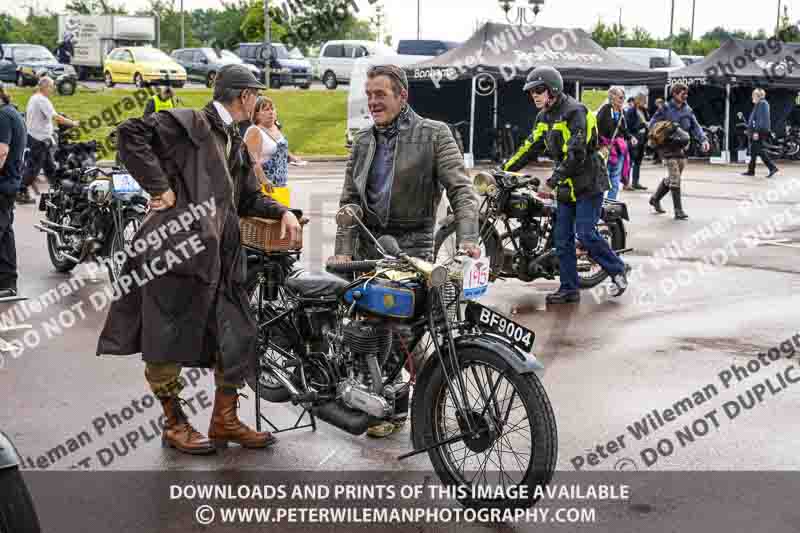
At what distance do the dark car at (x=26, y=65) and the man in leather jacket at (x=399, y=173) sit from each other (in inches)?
1374

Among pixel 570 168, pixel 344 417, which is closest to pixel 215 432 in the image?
pixel 344 417

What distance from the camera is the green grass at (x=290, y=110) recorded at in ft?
97.1

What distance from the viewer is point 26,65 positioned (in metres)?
41.9

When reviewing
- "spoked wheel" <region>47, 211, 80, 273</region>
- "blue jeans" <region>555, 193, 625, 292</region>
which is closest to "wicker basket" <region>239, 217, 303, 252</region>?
"blue jeans" <region>555, 193, 625, 292</region>

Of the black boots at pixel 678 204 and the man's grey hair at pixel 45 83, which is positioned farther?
the man's grey hair at pixel 45 83

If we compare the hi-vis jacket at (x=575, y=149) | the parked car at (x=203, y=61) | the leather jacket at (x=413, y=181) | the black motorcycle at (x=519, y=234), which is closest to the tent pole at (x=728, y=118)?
the black motorcycle at (x=519, y=234)

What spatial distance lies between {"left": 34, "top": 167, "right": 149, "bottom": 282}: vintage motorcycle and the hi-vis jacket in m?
3.66

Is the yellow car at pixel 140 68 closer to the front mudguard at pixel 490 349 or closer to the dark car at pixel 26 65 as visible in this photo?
the dark car at pixel 26 65

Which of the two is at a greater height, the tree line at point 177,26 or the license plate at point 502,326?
the tree line at point 177,26

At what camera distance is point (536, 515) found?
4598mm

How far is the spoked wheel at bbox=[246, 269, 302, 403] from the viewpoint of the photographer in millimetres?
5637

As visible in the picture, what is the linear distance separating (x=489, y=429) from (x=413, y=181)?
1548mm

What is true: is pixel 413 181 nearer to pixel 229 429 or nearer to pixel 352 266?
pixel 352 266
